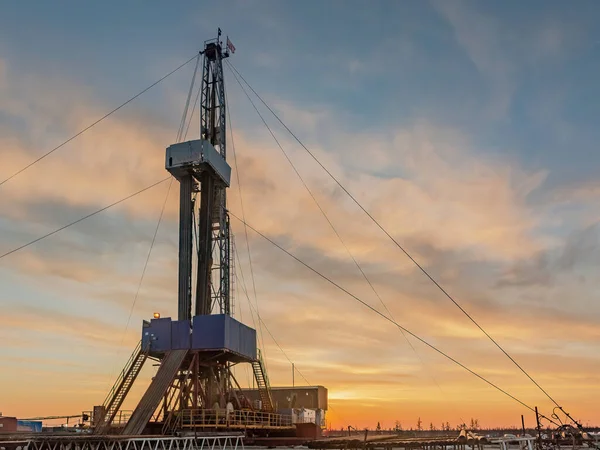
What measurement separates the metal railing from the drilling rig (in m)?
0.08

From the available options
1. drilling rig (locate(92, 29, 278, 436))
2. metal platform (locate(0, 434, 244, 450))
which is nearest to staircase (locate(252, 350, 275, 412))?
drilling rig (locate(92, 29, 278, 436))

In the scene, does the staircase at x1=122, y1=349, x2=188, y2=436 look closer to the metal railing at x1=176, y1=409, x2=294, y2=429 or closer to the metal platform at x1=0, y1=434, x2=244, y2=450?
the metal platform at x1=0, y1=434, x2=244, y2=450

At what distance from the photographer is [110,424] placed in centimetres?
4256

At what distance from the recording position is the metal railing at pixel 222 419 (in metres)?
43.2

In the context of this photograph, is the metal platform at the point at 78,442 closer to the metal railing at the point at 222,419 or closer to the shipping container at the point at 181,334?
the metal railing at the point at 222,419

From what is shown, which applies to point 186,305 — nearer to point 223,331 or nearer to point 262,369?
point 223,331

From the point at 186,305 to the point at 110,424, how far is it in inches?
Result: 490

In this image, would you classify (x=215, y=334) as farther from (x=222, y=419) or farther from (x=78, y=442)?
→ (x=78, y=442)

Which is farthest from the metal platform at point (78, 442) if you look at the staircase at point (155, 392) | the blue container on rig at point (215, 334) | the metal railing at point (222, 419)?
the blue container on rig at point (215, 334)

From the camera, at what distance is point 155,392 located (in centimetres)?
4325

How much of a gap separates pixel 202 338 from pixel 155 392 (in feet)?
19.3

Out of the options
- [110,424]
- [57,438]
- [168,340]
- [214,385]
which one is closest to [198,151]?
[168,340]

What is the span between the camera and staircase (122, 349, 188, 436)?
4028 centimetres

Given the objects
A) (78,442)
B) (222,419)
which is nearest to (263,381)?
(222,419)
